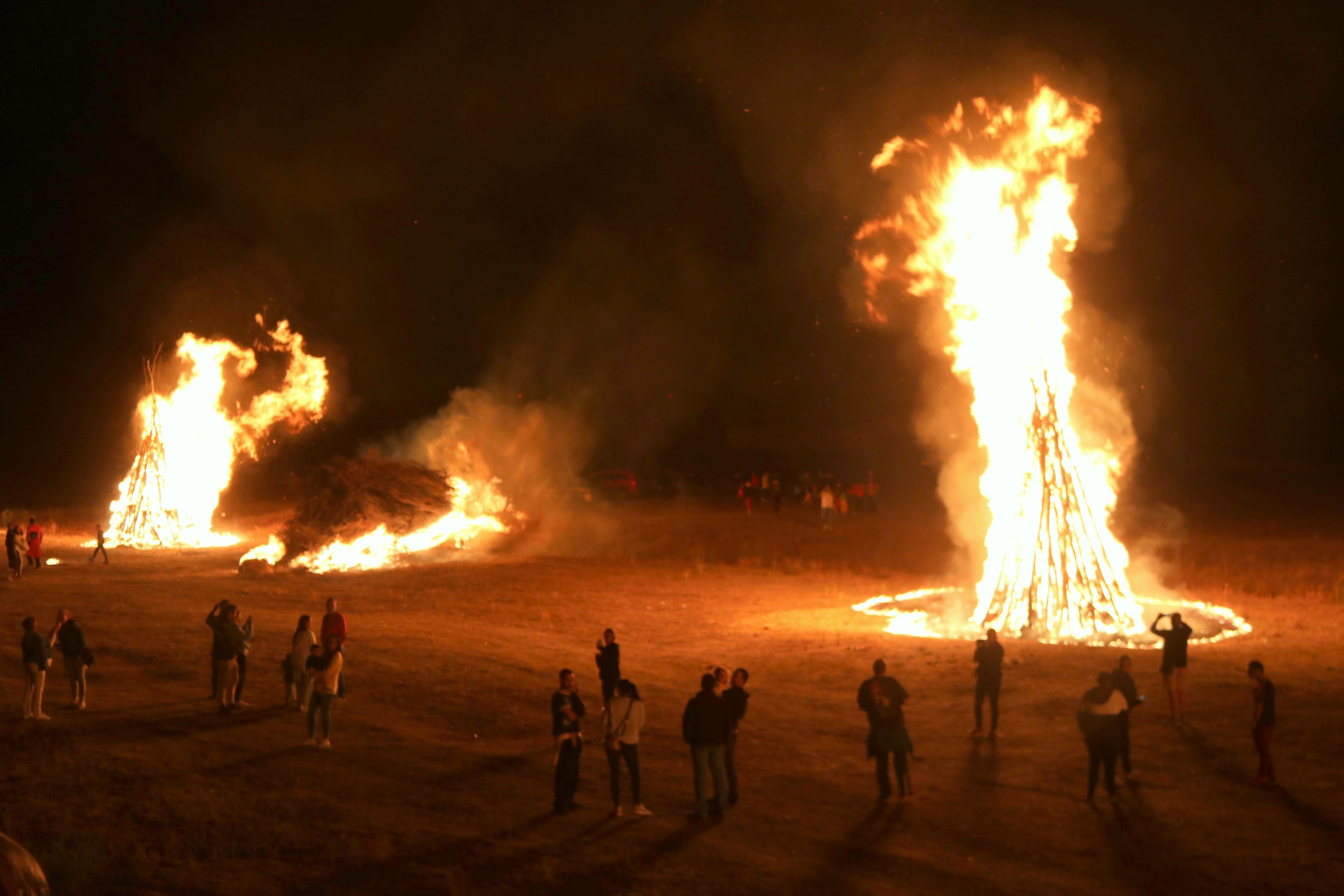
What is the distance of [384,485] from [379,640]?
1457 cm

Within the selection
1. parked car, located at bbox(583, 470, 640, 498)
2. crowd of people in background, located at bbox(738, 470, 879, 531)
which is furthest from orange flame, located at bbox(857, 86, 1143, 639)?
parked car, located at bbox(583, 470, 640, 498)

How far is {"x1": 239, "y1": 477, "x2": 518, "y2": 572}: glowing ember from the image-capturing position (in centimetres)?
2998

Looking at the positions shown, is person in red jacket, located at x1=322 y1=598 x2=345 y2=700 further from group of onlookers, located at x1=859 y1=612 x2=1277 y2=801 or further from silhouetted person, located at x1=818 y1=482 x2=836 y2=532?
silhouetted person, located at x1=818 y1=482 x2=836 y2=532

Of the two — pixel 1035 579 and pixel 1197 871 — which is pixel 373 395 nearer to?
pixel 1035 579

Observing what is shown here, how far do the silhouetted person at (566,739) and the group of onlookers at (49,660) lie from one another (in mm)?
6345

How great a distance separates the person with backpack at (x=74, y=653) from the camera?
12.7 meters

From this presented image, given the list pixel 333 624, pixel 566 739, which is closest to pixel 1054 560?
pixel 566 739

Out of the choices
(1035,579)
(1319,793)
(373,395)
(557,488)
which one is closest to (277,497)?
(373,395)

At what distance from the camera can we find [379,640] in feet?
59.0

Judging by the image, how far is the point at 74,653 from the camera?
12797 millimetres

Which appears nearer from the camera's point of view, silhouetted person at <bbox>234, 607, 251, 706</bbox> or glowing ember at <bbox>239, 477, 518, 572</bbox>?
silhouetted person at <bbox>234, 607, 251, 706</bbox>

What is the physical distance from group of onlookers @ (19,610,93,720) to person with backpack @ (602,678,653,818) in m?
6.84

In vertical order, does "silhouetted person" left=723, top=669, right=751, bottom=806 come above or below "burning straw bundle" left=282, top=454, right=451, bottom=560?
below

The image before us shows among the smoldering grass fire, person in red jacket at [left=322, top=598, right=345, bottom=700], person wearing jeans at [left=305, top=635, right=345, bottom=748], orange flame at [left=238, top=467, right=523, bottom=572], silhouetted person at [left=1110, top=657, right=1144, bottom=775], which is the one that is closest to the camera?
silhouetted person at [left=1110, top=657, right=1144, bottom=775]
